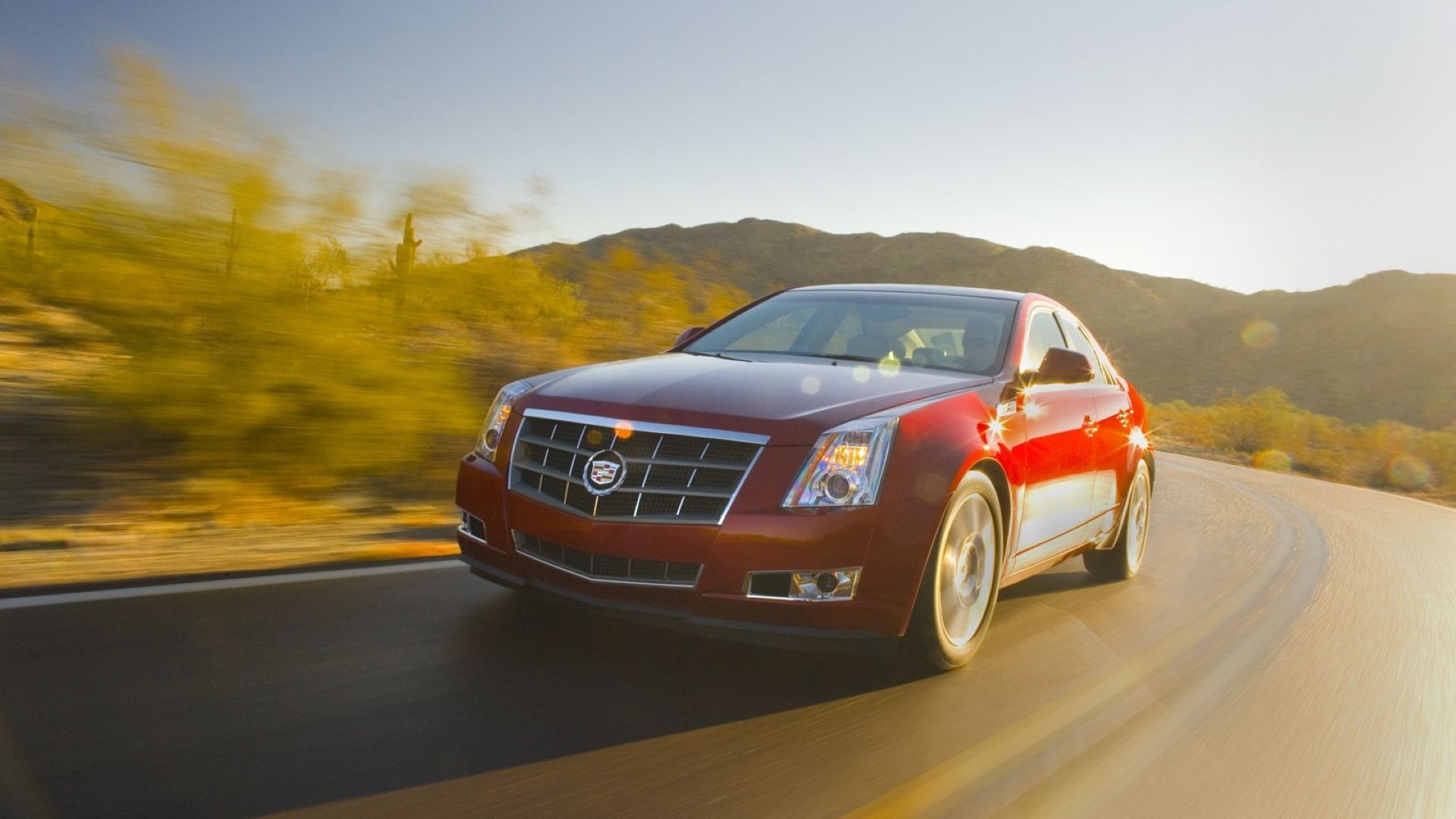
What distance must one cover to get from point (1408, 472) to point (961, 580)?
2588 cm

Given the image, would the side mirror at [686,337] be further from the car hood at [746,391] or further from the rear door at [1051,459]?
the rear door at [1051,459]

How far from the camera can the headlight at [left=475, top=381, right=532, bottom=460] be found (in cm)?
472

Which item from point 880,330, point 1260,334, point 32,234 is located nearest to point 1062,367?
point 880,330

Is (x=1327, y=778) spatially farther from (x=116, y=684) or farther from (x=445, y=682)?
(x=116, y=684)

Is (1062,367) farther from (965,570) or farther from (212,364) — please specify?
(212,364)

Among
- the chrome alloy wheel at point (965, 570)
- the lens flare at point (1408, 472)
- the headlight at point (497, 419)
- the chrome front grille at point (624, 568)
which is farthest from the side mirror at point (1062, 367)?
the lens flare at point (1408, 472)

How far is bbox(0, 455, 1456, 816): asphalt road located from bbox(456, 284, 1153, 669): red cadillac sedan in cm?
30

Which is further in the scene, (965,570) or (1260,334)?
(1260,334)

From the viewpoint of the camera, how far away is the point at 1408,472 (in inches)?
1043

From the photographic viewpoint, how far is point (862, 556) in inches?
161

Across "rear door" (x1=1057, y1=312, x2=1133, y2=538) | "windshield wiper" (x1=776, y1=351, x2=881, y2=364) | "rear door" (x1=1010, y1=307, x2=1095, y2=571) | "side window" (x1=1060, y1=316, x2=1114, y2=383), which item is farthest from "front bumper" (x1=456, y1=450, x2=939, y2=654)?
"side window" (x1=1060, y1=316, x2=1114, y2=383)

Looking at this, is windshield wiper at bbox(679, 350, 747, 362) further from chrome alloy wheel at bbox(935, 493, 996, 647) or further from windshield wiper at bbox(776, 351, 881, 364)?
chrome alloy wheel at bbox(935, 493, 996, 647)

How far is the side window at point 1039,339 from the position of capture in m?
5.62

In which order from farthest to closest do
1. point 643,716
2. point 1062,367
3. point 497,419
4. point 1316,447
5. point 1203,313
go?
point 1203,313 < point 1316,447 < point 1062,367 < point 497,419 < point 643,716
